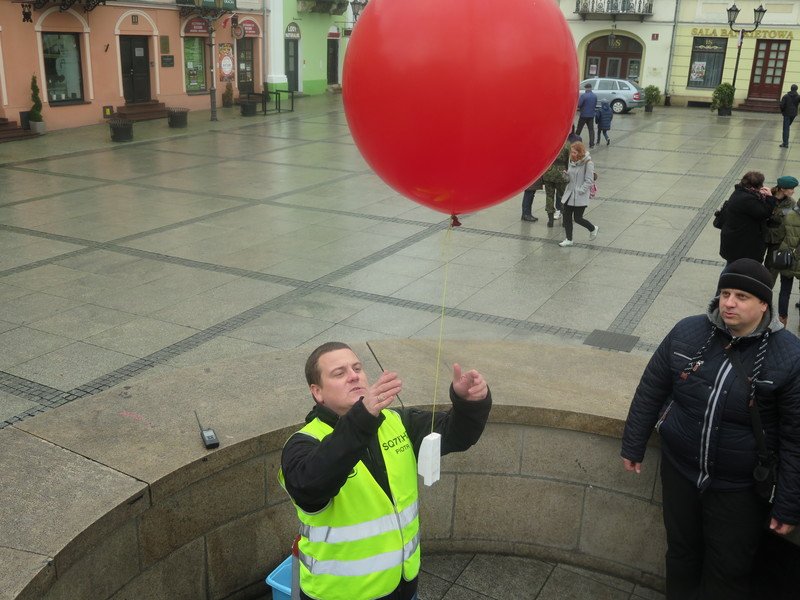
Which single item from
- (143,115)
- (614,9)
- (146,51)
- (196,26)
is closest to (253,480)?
(143,115)

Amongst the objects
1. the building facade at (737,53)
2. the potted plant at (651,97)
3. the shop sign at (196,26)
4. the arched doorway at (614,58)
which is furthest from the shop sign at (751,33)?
the shop sign at (196,26)

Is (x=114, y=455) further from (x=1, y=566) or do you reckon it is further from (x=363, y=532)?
(x=363, y=532)

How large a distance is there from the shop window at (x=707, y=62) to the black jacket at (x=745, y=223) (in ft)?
104

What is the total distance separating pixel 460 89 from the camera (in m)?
2.82

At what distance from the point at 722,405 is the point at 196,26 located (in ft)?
90.1

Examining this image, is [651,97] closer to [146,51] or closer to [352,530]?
[146,51]

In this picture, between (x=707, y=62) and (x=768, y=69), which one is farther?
(x=707, y=62)

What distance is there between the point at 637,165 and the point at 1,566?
1774 centimetres

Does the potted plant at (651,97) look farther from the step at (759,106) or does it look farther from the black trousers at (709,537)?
the black trousers at (709,537)

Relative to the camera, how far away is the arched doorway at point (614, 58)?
38.6m

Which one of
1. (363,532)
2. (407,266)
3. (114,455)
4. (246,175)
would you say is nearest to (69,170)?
(246,175)

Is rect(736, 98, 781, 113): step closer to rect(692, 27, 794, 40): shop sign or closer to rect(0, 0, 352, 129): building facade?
rect(692, 27, 794, 40): shop sign

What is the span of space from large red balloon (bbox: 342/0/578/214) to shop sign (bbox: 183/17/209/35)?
86.2 feet

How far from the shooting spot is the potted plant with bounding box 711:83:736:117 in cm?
3169
